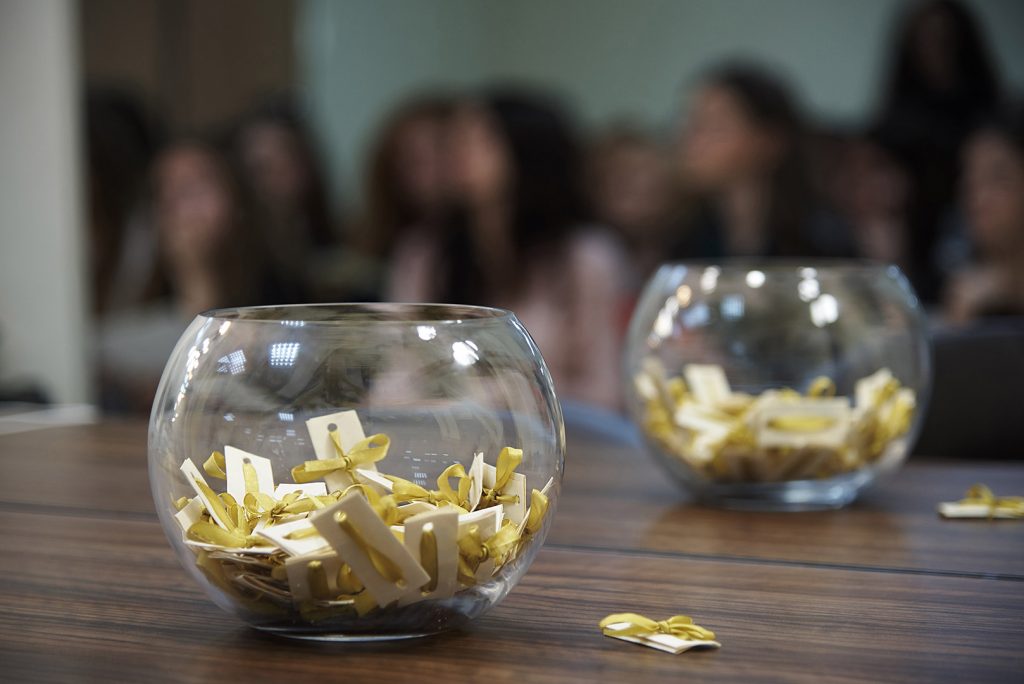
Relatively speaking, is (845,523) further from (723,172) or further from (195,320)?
(723,172)

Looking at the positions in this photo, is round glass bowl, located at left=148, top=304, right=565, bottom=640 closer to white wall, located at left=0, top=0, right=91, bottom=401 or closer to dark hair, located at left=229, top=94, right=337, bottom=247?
white wall, located at left=0, top=0, right=91, bottom=401

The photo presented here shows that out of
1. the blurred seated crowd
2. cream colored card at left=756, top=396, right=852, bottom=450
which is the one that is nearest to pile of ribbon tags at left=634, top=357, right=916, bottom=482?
cream colored card at left=756, top=396, right=852, bottom=450

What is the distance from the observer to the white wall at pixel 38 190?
2383mm

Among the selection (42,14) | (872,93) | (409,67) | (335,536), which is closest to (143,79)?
Answer: (42,14)

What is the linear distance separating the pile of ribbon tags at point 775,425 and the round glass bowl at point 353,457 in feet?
0.77

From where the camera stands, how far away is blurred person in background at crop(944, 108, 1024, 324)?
121 inches

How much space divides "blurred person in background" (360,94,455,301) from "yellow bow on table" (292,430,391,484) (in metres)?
2.62

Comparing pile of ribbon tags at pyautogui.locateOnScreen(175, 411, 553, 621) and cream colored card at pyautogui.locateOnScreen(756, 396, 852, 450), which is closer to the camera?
pile of ribbon tags at pyautogui.locateOnScreen(175, 411, 553, 621)

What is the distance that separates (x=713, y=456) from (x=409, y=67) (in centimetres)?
335

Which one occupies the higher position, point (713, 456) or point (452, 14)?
point (452, 14)

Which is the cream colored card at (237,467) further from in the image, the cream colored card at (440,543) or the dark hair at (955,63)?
the dark hair at (955,63)

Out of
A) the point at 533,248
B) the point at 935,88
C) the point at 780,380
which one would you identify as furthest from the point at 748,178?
the point at 780,380

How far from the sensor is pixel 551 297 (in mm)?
2498

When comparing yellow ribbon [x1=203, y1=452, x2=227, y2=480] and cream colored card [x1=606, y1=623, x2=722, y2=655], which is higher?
yellow ribbon [x1=203, y1=452, x2=227, y2=480]
